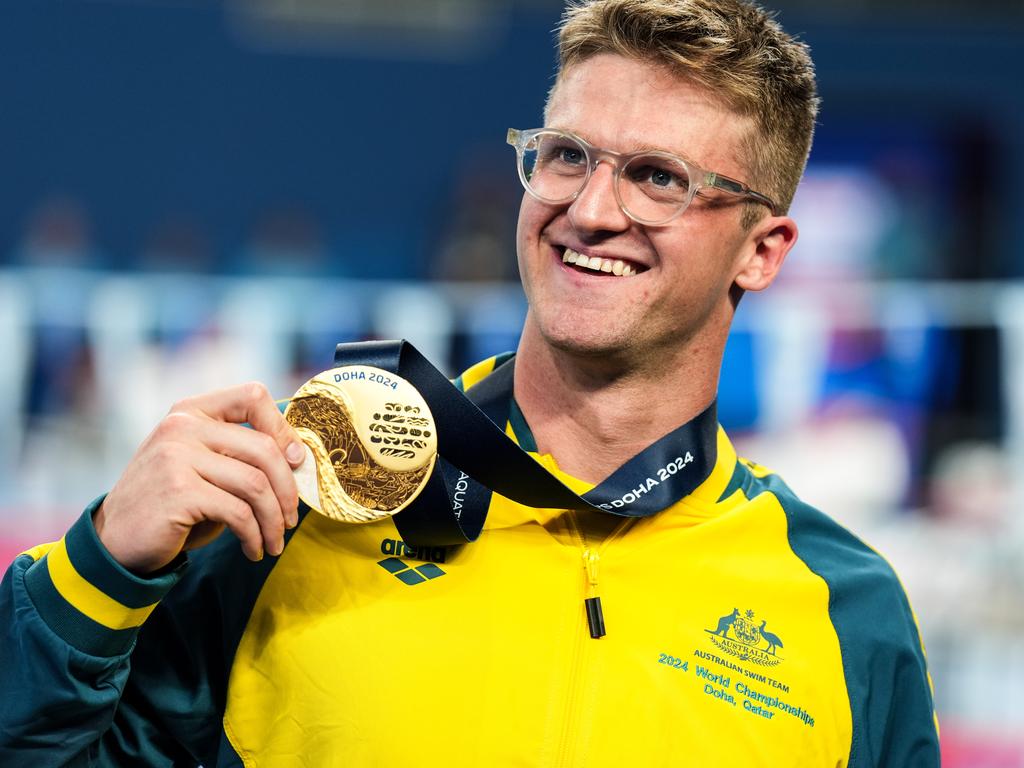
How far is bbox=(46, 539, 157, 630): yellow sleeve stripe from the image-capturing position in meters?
1.50

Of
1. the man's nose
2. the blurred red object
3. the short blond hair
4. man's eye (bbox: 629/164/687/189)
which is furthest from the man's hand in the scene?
the blurred red object

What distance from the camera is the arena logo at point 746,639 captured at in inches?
71.4

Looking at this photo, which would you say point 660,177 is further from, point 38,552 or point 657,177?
point 38,552

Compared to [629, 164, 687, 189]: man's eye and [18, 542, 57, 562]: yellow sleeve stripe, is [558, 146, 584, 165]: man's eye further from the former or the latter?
[18, 542, 57, 562]: yellow sleeve stripe

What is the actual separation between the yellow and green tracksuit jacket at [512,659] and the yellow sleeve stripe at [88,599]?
Answer: 59mm

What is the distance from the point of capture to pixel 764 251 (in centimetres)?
211

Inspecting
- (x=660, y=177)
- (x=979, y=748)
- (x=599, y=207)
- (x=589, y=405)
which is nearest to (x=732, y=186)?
(x=660, y=177)

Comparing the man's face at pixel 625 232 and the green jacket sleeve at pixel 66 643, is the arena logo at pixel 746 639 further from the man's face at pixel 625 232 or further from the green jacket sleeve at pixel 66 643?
the green jacket sleeve at pixel 66 643

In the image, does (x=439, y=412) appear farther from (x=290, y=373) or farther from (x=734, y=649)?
(x=290, y=373)

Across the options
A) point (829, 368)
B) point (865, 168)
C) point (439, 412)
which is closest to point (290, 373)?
point (829, 368)

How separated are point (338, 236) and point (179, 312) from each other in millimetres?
3178

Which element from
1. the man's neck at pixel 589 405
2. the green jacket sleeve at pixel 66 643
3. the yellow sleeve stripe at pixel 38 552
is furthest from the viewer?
the man's neck at pixel 589 405

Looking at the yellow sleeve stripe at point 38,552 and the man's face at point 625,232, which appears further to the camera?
the man's face at point 625,232

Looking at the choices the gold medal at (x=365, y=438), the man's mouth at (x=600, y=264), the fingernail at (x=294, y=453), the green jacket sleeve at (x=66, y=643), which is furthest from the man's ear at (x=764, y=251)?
the green jacket sleeve at (x=66, y=643)
